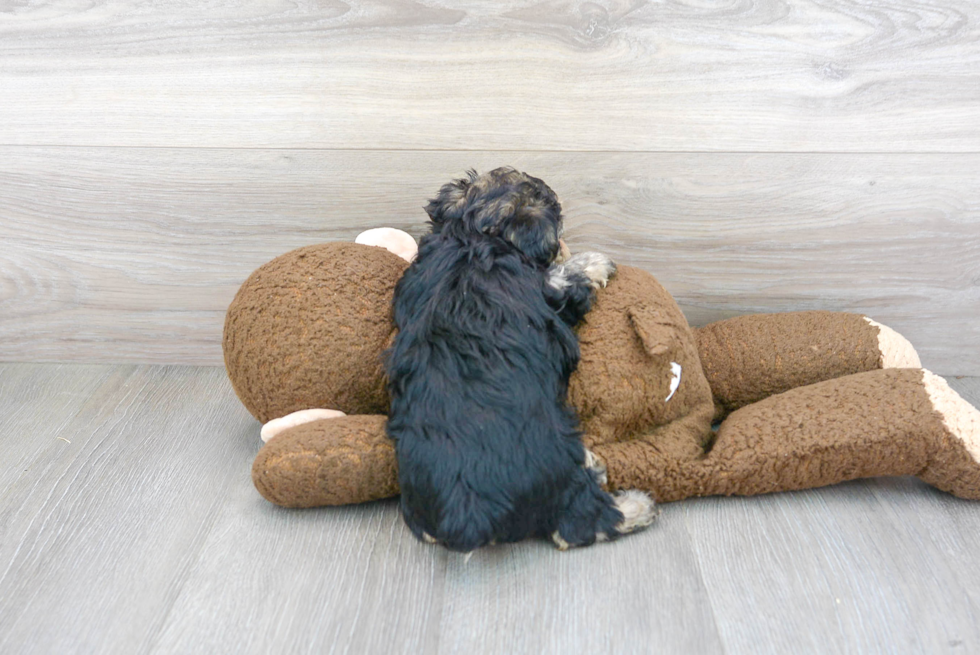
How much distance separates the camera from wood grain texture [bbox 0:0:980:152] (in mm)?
1156

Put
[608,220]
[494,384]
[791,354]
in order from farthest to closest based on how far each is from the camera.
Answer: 1. [608,220]
2. [791,354]
3. [494,384]

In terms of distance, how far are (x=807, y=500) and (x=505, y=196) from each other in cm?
59

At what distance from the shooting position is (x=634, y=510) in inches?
37.4

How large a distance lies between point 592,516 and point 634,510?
0.06m

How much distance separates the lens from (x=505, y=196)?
3.29 ft

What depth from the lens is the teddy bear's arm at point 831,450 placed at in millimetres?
970

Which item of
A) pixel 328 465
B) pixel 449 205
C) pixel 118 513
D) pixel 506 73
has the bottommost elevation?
pixel 118 513

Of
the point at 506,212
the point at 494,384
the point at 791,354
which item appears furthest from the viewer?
the point at 791,354

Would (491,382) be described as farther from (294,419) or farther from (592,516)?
(294,419)

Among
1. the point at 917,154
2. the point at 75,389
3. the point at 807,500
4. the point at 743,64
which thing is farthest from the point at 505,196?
the point at 75,389

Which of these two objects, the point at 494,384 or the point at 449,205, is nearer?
the point at 494,384

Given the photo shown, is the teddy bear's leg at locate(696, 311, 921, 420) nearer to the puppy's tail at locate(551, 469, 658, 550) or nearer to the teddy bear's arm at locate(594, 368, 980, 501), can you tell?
the teddy bear's arm at locate(594, 368, 980, 501)

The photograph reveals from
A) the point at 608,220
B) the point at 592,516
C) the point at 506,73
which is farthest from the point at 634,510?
the point at 506,73

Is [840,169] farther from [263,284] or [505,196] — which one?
[263,284]
